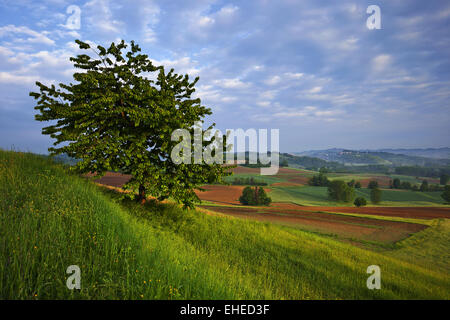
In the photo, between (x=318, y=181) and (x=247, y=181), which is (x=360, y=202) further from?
(x=247, y=181)

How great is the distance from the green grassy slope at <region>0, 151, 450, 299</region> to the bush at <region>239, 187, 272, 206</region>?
2179 centimetres

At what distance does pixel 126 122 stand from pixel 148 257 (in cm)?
911

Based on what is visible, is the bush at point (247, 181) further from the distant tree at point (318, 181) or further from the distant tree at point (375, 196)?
the distant tree at point (375, 196)

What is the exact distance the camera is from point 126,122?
11531mm

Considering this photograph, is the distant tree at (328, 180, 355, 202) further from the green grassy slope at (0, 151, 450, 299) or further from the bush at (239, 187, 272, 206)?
the green grassy slope at (0, 151, 450, 299)

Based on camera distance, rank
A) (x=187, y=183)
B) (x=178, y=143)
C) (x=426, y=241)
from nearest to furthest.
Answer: (x=178, y=143), (x=187, y=183), (x=426, y=241)

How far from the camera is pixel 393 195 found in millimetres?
54062

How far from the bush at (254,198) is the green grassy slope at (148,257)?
21.8m

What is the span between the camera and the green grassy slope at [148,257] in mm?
3742

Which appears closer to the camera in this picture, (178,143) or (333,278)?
(333,278)

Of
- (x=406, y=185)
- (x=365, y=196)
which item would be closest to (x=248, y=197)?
(x=365, y=196)
